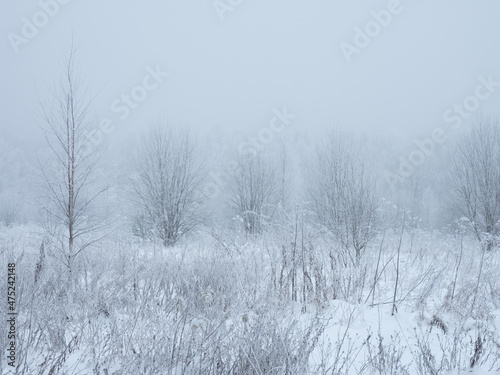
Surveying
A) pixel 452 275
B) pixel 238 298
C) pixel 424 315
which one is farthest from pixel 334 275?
pixel 452 275

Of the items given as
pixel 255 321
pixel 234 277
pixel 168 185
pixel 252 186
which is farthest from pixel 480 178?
→ pixel 168 185

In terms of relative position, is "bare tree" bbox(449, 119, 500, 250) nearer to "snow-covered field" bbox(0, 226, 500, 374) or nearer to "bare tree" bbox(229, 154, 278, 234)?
"snow-covered field" bbox(0, 226, 500, 374)

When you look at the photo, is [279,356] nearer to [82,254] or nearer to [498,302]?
[498,302]

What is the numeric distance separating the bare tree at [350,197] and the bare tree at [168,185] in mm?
6452

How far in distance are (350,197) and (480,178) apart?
5.75 m

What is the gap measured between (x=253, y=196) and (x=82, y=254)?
33.4 ft

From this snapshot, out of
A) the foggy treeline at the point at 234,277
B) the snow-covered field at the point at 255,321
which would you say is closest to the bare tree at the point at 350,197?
the foggy treeline at the point at 234,277

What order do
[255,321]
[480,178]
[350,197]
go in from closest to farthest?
[255,321] → [350,197] → [480,178]

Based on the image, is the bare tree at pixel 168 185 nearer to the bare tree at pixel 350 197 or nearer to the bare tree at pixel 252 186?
the bare tree at pixel 252 186

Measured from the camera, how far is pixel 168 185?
13031mm

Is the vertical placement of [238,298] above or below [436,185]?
below

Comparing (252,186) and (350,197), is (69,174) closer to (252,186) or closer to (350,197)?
(350,197)

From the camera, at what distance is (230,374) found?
6.22ft

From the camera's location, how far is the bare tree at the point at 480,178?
32.8 ft
